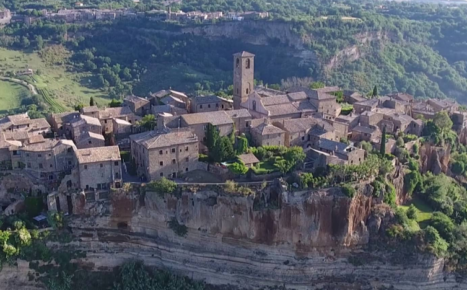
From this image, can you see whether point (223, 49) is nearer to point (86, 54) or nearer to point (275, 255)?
point (86, 54)

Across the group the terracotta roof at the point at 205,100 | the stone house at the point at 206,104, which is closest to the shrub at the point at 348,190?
the stone house at the point at 206,104

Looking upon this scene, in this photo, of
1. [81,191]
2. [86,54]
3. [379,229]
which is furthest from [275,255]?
[86,54]

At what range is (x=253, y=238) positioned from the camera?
4816cm

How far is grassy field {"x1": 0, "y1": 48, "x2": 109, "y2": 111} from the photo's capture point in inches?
3703

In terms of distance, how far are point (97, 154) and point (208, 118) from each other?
40.6 ft

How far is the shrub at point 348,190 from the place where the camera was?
1854 inches

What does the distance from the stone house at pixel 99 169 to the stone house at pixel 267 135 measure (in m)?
14.4

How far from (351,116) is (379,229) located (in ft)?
57.0

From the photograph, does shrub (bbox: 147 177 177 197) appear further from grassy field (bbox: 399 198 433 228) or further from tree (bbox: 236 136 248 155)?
grassy field (bbox: 399 198 433 228)

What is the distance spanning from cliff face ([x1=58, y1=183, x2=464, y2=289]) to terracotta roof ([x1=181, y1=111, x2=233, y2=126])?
29.9 feet

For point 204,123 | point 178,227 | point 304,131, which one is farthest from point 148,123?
point 304,131

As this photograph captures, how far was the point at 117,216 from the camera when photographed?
48406mm

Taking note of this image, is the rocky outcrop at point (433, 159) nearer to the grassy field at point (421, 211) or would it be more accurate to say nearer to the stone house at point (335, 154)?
the grassy field at point (421, 211)

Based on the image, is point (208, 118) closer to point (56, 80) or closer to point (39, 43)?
point (56, 80)
